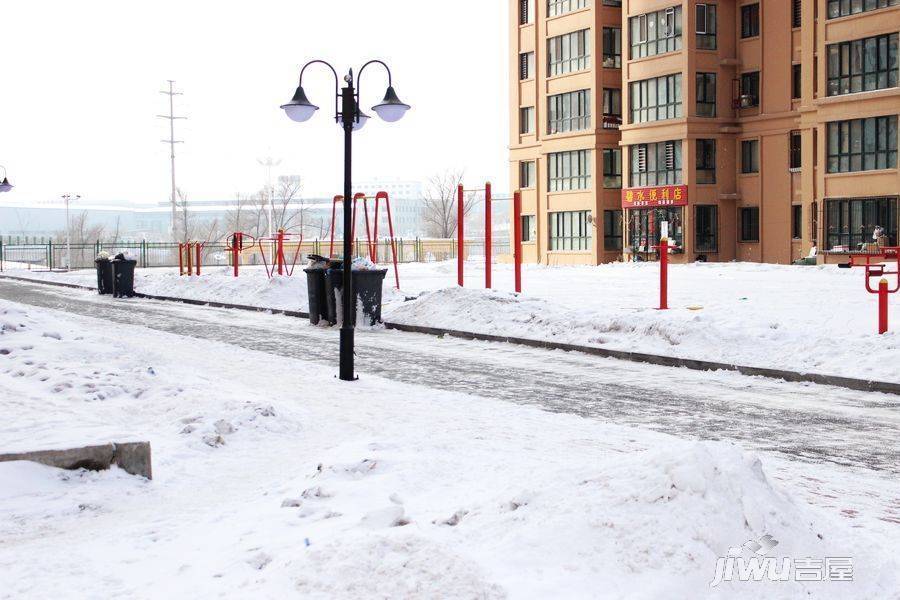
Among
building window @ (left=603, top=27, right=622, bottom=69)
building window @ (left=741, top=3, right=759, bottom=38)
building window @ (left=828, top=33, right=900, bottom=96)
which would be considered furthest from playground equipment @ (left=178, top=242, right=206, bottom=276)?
building window @ (left=741, top=3, right=759, bottom=38)

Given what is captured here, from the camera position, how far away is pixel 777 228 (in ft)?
152

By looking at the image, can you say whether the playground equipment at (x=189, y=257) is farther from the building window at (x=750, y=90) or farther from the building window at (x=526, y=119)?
the building window at (x=750, y=90)

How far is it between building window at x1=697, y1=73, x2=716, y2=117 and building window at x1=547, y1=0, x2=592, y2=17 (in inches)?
332

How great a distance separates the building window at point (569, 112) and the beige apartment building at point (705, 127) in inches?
3.9

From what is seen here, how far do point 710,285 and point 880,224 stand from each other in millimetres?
14031

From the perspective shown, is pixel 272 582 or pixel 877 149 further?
pixel 877 149

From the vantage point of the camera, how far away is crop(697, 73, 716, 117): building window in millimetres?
48562

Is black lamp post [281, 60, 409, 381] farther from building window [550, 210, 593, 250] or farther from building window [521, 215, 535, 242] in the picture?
A: building window [521, 215, 535, 242]

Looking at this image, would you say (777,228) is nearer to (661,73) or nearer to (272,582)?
(661,73)

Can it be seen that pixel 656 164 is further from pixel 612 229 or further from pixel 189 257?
pixel 189 257

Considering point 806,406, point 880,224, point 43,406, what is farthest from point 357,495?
point 880,224

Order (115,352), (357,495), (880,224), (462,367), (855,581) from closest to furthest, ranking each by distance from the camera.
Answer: (855,581), (357,495), (115,352), (462,367), (880,224)

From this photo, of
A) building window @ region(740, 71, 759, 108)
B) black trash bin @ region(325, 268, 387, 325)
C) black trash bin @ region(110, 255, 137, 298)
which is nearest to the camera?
black trash bin @ region(325, 268, 387, 325)

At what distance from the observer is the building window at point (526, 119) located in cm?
5819
